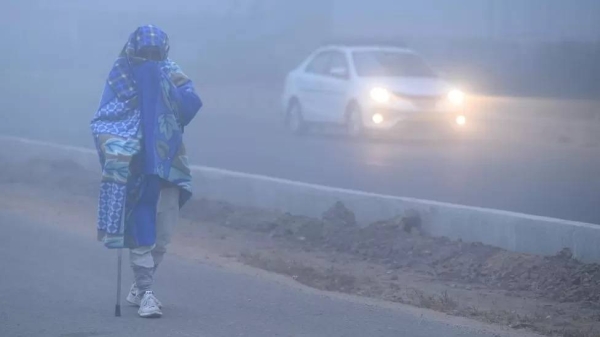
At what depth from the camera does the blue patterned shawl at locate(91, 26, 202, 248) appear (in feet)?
21.6

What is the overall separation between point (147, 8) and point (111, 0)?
4.37 feet

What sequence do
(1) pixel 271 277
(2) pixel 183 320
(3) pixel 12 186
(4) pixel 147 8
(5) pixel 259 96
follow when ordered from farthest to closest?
(4) pixel 147 8
(5) pixel 259 96
(3) pixel 12 186
(1) pixel 271 277
(2) pixel 183 320

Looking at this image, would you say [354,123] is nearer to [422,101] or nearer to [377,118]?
[377,118]

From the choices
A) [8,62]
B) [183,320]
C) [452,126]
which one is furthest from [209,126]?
[183,320]

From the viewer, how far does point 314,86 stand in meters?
20.5

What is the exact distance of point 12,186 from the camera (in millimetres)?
14078

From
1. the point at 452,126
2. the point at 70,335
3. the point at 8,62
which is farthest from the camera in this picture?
the point at 8,62

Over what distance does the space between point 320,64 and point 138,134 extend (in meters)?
A: 14.2

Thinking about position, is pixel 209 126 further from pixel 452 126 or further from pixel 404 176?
pixel 404 176

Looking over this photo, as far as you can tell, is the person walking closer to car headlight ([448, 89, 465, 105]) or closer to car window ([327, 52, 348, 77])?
car headlight ([448, 89, 465, 105])

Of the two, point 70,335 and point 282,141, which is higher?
point 282,141

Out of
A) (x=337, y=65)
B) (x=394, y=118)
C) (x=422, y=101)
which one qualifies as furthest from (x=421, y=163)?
(x=337, y=65)

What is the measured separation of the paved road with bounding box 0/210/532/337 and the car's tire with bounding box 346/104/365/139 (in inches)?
399

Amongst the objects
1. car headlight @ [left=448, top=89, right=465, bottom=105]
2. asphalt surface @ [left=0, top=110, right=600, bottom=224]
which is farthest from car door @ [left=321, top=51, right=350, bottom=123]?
car headlight @ [left=448, top=89, right=465, bottom=105]
